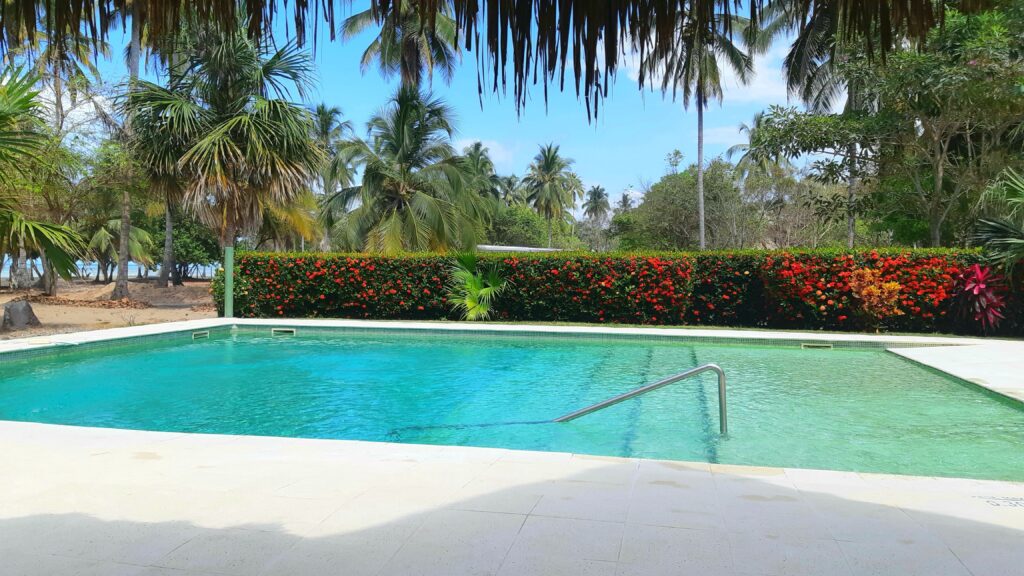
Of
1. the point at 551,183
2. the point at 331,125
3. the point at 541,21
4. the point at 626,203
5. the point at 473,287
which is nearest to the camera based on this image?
the point at 541,21

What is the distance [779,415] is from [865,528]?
3769 millimetres

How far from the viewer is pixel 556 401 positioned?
24.0 feet

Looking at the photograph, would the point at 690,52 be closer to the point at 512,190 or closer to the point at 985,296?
the point at 985,296

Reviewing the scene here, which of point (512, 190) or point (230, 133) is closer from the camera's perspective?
point (230, 133)

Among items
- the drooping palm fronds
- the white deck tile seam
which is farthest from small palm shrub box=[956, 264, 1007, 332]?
the white deck tile seam

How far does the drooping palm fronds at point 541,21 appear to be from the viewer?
1.77 m

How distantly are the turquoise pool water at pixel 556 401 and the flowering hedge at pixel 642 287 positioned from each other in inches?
91.4

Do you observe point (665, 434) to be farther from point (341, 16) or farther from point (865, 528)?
point (341, 16)

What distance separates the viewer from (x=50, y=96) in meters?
19.4

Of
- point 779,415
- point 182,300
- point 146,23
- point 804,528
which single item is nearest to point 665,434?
point 779,415

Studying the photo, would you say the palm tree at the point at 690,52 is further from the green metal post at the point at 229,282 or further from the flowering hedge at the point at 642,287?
the green metal post at the point at 229,282

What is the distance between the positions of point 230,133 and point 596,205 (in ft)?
211

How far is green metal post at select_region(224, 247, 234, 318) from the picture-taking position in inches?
587

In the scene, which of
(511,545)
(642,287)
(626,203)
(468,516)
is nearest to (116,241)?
(642,287)
